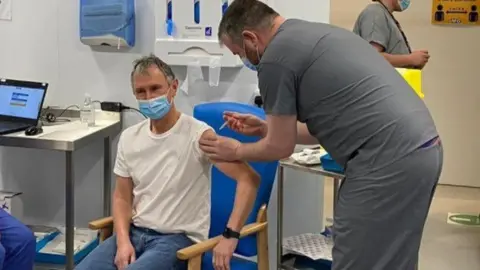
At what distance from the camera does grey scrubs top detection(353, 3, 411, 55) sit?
3.61 meters

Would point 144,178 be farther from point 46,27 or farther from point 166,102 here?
point 46,27

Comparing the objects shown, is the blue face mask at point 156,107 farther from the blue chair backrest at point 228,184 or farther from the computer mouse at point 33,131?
the computer mouse at point 33,131

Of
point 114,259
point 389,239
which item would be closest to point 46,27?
point 114,259

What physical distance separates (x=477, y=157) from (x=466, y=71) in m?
0.68

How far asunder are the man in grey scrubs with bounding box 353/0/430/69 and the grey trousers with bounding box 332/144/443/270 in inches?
67.7

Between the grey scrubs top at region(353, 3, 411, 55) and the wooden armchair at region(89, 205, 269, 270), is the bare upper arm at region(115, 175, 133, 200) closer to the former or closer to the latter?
the wooden armchair at region(89, 205, 269, 270)

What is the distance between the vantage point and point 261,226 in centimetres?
249

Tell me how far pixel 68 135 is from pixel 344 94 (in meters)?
1.61

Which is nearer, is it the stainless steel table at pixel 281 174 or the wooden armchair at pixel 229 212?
the wooden armchair at pixel 229 212

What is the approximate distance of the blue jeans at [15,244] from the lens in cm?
282

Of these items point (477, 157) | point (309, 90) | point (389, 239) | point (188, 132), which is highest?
point (309, 90)

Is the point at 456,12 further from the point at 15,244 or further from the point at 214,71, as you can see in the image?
the point at 15,244

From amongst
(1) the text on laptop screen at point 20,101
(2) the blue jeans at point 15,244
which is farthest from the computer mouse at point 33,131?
(2) the blue jeans at point 15,244

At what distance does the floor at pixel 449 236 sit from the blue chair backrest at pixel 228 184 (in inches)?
56.1
